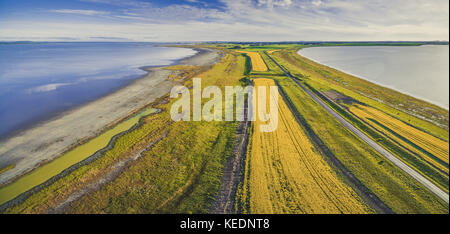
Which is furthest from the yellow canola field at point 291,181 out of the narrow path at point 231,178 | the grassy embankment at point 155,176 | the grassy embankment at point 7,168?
the grassy embankment at point 7,168

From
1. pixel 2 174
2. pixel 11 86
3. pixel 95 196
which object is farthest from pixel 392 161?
pixel 11 86

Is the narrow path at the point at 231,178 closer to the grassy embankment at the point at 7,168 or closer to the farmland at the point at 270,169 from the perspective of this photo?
the farmland at the point at 270,169


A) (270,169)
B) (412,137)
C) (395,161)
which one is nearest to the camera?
(270,169)

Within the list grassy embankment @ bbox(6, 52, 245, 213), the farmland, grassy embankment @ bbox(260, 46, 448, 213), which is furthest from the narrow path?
grassy embankment @ bbox(260, 46, 448, 213)

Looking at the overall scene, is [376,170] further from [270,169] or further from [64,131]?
[64,131]

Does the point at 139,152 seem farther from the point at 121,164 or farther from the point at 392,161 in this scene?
the point at 392,161

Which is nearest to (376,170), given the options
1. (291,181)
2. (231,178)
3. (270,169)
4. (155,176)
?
(291,181)
